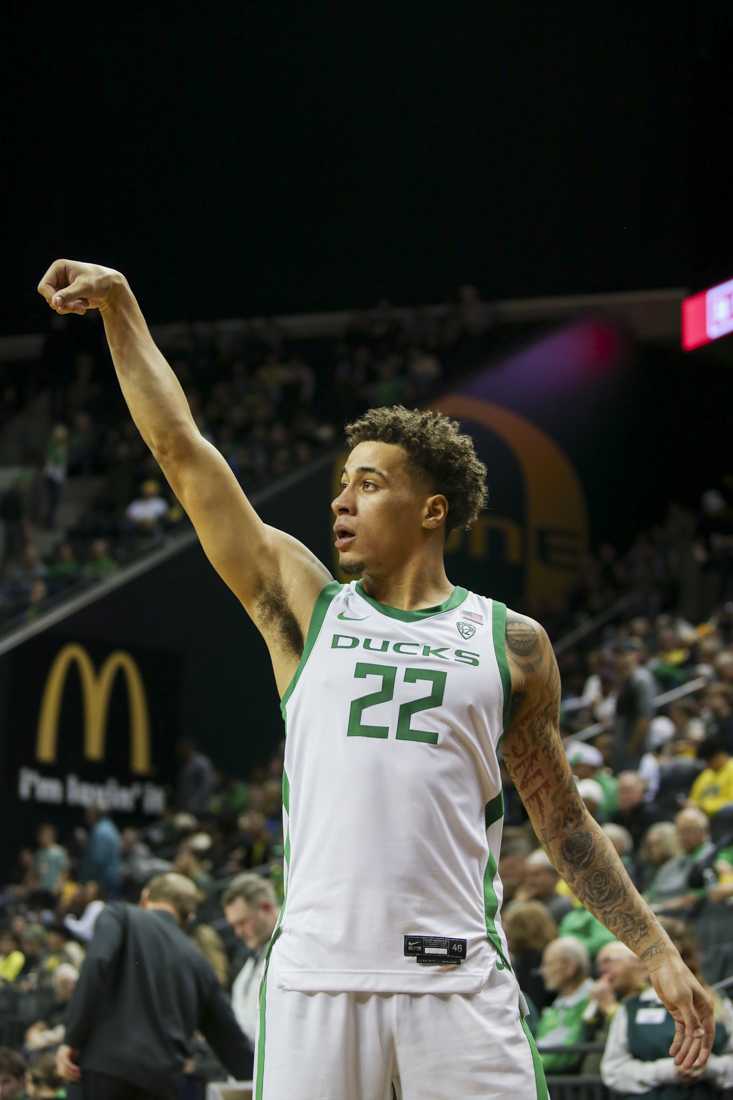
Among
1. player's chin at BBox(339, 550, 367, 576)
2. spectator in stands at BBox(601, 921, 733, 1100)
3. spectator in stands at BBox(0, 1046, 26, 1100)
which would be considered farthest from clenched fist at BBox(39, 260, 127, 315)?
spectator in stands at BBox(0, 1046, 26, 1100)

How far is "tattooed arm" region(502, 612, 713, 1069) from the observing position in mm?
3602

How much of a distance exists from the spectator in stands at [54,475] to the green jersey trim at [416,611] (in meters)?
18.7

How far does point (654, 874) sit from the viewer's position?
1008cm

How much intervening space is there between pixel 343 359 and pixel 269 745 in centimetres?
587

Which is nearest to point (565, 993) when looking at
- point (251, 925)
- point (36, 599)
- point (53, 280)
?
point (251, 925)

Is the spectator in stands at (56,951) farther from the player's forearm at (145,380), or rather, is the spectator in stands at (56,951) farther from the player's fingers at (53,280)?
the player's fingers at (53,280)

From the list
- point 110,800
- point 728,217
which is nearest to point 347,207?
point 110,800

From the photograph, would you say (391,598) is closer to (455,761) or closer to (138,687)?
(455,761)

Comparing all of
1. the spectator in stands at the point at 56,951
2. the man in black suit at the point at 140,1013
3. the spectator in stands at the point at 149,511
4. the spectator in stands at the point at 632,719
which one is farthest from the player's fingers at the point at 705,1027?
the spectator in stands at the point at 149,511

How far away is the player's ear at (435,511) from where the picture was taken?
12.2 feet

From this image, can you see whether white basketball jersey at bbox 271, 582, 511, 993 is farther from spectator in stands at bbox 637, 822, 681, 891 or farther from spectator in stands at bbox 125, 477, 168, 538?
spectator in stands at bbox 125, 477, 168, 538

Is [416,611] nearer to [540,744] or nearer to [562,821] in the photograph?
[540,744]

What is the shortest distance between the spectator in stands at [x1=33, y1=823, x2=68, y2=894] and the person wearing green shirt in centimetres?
905

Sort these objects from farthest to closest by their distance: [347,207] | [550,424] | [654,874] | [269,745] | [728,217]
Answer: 1. [347,207]
2. [550,424]
3. [269,745]
4. [728,217]
5. [654,874]
